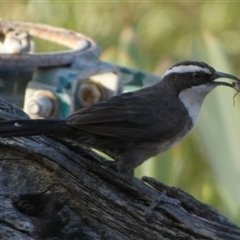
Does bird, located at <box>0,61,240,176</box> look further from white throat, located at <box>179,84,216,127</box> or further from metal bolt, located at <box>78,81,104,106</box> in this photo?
metal bolt, located at <box>78,81,104,106</box>

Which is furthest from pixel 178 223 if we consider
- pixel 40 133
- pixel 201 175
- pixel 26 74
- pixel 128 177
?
pixel 201 175

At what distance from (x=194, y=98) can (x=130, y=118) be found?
12.7 inches

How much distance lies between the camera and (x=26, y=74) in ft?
10.3

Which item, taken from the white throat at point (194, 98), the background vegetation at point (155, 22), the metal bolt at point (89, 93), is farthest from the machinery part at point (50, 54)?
the background vegetation at point (155, 22)

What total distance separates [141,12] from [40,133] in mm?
3397

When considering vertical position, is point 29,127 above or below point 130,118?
below

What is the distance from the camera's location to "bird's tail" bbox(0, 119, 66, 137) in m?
2.53

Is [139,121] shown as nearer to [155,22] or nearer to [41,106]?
[41,106]

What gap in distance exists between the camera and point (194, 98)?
10.1 feet

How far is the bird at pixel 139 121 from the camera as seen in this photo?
274 centimetres

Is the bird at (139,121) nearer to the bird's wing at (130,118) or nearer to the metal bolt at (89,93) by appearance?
the bird's wing at (130,118)

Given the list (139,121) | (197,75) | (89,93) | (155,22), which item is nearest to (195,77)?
(197,75)

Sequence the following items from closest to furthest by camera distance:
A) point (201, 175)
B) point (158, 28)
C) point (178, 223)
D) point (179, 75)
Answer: point (178, 223), point (179, 75), point (201, 175), point (158, 28)

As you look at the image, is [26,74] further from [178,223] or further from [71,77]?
[178,223]
